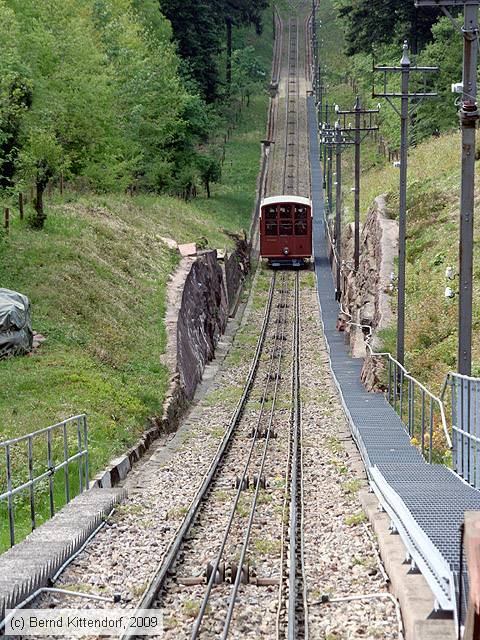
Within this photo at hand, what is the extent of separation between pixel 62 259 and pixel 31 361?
26.4ft

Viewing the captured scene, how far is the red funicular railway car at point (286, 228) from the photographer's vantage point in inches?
2175

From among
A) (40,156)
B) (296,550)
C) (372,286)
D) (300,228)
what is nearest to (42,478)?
(296,550)

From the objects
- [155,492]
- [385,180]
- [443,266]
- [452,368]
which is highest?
[385,180]

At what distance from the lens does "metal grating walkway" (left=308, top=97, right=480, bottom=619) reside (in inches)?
323

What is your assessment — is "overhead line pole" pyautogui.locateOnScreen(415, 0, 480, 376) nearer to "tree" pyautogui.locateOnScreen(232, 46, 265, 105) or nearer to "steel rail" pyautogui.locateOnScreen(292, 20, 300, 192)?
"steel rail" pyautogui.locateOnScreen(292, 20, 300, 192)

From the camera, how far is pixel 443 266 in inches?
1214

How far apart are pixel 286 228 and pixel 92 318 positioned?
29107mm

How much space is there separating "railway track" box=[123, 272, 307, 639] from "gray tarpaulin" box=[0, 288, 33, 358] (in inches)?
212

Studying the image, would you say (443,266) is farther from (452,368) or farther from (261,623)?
(261,623)

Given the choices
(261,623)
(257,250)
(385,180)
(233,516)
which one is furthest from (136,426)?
(257,250)

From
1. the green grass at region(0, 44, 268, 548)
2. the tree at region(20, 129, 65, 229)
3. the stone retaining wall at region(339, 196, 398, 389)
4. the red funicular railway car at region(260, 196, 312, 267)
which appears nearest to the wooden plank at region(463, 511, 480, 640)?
the green grass at region(0, 44, 268, 548)

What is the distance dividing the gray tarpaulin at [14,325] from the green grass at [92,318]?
368 mm

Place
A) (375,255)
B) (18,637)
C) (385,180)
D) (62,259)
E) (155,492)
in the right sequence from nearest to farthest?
(18,637) → (155,492) → (62,259) → (375,255) → (385,180)

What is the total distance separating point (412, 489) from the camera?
1224 cm
